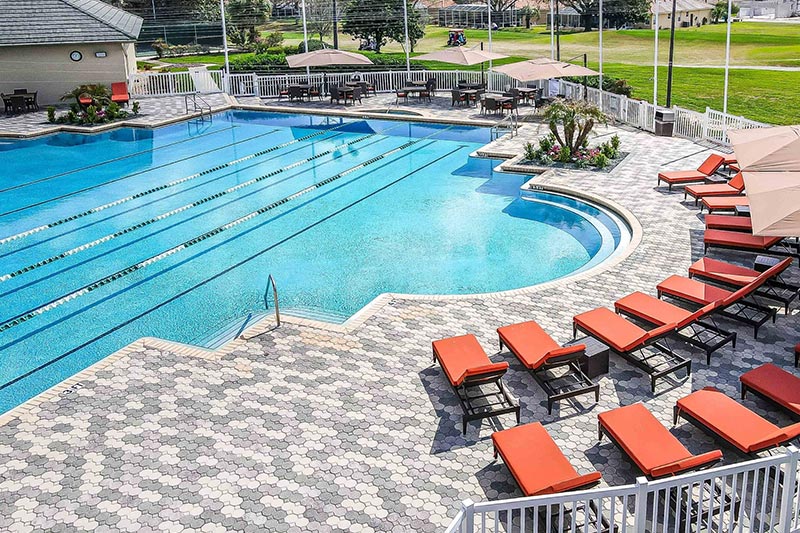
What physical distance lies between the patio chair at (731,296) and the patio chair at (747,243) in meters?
1.45

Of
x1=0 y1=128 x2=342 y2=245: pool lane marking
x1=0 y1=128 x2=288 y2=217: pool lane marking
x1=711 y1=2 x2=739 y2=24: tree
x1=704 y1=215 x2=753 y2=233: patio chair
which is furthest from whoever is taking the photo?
x1=711 y1=2 x2=739 y2=24: tree

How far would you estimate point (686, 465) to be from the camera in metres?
6.51

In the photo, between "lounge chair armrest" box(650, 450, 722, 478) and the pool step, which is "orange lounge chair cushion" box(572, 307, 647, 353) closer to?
"lounge chair armrest" box(650, 450, 722, 478)

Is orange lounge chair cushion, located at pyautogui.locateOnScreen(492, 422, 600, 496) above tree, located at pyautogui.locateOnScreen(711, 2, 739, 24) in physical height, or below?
below

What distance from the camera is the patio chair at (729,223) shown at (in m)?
12.8

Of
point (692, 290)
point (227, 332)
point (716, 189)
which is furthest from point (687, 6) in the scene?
point (227, 332)

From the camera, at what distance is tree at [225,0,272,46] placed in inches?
2164

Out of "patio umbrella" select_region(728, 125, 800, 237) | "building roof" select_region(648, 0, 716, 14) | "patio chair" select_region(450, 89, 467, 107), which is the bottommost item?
"patio umbrella" select_region(728, 125, 800, 237)

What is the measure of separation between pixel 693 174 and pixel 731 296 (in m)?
7.26

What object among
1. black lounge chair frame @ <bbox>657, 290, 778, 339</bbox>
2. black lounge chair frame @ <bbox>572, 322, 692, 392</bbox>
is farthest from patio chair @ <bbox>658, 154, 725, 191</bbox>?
black lounge chair frame @ <bbox>572, 322, 692, 392</bbox>

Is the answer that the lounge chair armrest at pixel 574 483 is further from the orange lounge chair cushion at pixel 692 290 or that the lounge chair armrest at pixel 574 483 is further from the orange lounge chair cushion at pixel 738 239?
the orange lounge chair cushion at pixel 738 239

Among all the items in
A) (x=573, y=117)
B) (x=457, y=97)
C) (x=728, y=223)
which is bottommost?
(x=728, y=223)

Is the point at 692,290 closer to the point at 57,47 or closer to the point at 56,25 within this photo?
the point at 57,47

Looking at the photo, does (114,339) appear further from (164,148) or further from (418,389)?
(164,148)
